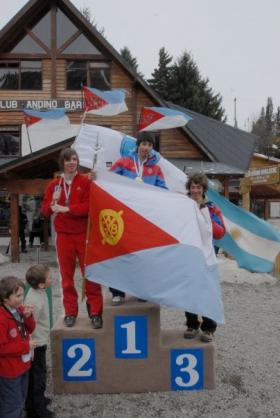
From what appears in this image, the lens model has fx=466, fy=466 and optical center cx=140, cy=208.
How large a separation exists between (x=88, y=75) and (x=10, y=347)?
16.1 meters

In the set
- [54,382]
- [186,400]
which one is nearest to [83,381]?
[54,382]

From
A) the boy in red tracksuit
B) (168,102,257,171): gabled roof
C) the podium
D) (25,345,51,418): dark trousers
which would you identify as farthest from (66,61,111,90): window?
(25,345,51,418): dark trousers

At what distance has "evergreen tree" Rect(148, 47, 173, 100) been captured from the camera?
39.7m

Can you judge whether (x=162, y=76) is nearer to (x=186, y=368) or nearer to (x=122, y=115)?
(x=122, y=115)

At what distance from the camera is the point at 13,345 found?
3.09 metres

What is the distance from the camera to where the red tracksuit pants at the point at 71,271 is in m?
4.24

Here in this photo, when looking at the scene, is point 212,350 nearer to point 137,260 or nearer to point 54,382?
point 137,260

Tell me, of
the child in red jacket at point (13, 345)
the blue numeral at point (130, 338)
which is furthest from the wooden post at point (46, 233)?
the child in red jacket at point (13, 345)

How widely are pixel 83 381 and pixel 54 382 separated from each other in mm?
258

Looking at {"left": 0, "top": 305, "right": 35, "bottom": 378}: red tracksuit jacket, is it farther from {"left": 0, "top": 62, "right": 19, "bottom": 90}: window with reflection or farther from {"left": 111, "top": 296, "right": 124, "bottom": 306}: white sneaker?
{"left": 0, "top": 62, "right": 19, "bottom": 90}: window with reflection

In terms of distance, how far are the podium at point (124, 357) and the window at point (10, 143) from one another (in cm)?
1500

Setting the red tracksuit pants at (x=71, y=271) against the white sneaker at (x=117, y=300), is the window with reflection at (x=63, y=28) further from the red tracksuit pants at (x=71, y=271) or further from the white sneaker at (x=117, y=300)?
the white sneaker at (x=117, y=300)

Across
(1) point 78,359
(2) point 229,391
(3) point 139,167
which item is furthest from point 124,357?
(3) point 139,167

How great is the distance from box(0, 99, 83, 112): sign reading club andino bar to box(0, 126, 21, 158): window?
2.91 ft
